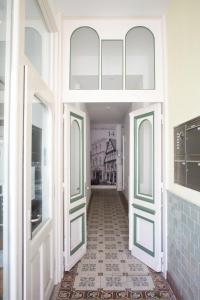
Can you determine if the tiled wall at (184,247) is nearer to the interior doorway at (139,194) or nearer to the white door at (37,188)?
the interior doorway at (139,194)

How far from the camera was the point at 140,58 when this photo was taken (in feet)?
10.9

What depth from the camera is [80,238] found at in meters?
3.69

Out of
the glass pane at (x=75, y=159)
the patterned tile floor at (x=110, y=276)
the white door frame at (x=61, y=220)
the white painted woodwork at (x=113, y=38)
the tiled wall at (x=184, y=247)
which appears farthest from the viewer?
the glass pane at (x=75, y=159)

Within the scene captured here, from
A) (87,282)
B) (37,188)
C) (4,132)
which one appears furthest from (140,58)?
(87,282)

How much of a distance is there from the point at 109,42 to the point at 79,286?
10.4ft

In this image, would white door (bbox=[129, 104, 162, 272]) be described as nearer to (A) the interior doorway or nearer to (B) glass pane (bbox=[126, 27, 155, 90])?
(A) the interior doorway

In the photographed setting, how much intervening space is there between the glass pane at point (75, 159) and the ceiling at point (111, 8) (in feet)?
4.73

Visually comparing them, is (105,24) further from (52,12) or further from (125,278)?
(125,278)

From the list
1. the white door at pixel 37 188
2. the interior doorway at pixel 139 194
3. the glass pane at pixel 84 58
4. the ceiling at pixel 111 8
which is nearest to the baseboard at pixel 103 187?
the interior doorway at pixel 139 194

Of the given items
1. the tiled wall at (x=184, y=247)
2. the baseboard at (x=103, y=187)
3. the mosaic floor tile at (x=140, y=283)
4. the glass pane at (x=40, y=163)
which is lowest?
the mosaic floor tile at (x=140, y=283)

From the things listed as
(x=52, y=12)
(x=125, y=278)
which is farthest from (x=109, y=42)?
(x=125, y=278)

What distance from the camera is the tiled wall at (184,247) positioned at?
2117 millimetres

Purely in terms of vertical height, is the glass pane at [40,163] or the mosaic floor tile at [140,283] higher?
the glass pane at [40,163]

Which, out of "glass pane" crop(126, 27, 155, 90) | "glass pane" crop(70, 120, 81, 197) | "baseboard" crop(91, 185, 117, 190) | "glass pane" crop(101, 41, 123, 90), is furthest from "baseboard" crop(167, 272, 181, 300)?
"baseboard" crop(91, 185, 117, 190)
